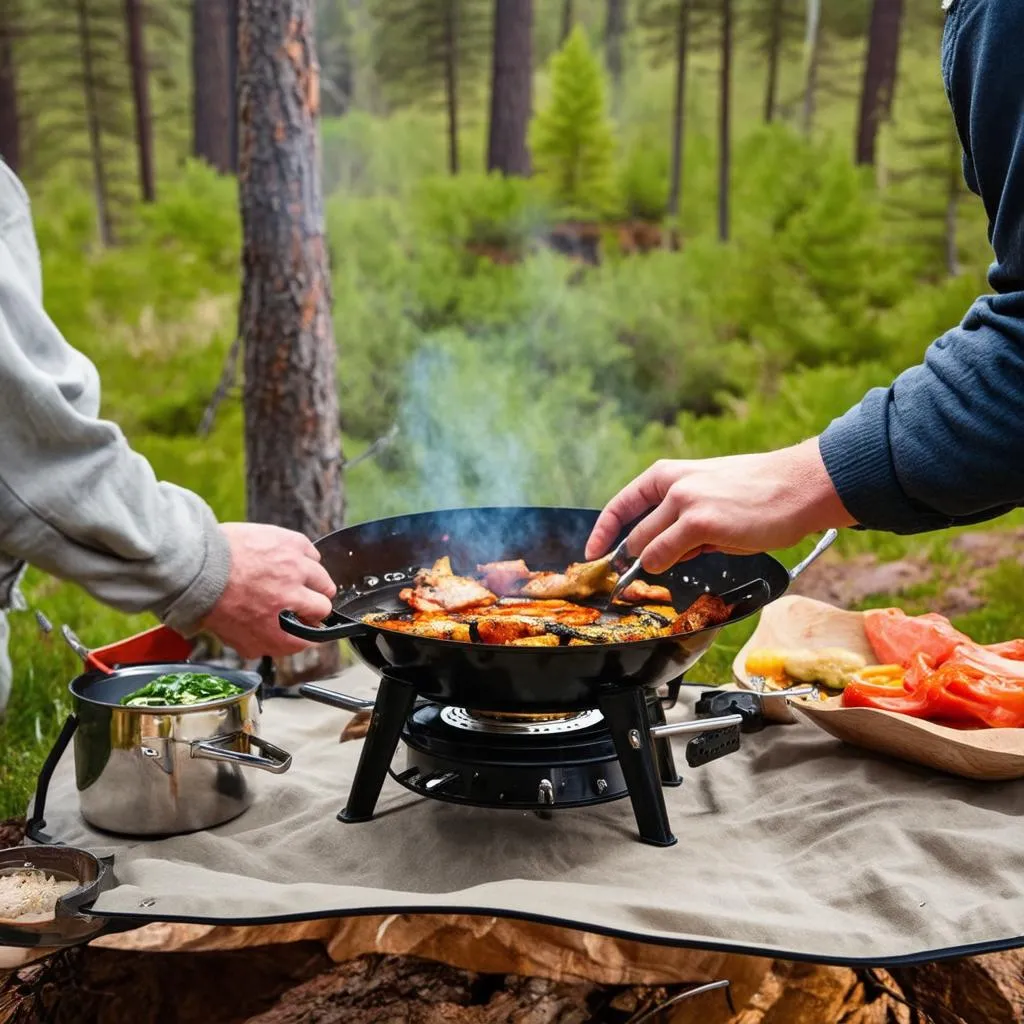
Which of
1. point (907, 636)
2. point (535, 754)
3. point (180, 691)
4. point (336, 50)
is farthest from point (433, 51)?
point (535, 754)

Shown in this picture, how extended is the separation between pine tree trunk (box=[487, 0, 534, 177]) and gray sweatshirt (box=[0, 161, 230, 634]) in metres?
7.06

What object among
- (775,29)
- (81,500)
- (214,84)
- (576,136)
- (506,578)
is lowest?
(506,578)

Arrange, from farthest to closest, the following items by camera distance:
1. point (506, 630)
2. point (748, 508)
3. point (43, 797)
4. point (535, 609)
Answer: point (535, 609) < point (43, 797) < point (506, 630) < point (748, 508)

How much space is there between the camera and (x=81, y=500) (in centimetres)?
253

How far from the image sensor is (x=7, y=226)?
3070 mm

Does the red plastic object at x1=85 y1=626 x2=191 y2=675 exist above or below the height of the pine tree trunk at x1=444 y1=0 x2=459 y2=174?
below

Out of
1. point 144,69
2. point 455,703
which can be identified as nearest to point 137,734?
point 455,703

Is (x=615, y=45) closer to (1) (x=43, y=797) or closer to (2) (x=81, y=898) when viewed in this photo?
(1) (x=43, y=797)

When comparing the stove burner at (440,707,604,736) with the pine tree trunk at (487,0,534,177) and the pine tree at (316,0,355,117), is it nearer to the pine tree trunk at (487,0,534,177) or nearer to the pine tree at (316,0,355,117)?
the pine tree trunk at (487,0,534,177)

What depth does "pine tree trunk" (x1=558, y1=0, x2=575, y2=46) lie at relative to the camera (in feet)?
30.9

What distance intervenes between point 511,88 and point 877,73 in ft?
9.35

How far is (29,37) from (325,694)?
10.2 meters

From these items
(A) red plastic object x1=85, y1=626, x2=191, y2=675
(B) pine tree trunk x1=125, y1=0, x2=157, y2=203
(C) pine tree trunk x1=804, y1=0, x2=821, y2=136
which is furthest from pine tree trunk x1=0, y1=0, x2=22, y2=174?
(A) red plastic object x1=85, y1=626, x2=191, y2=675

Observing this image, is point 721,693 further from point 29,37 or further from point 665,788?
point 29,37
